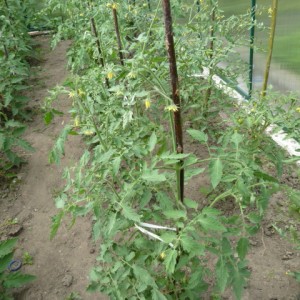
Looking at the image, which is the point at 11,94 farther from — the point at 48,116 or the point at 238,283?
the point at 238,283

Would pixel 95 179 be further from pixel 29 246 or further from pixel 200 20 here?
pixel 200 20

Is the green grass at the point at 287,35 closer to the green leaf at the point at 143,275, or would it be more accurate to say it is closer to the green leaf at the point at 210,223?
the green leaf at the point at 210,223

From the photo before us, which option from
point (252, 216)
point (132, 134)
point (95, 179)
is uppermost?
point (132, 134)

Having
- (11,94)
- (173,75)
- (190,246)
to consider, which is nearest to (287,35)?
(173,75)

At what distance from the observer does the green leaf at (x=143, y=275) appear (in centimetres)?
146

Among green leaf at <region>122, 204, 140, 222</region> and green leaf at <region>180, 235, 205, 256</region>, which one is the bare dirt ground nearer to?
green leaf at <region>122, 204, 140, 222</region>

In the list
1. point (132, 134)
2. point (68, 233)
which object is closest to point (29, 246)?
point (68, 233)

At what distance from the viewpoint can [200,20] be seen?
2.74 metres

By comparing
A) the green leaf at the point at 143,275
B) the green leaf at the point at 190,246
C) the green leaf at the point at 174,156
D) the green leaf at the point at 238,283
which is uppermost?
the green leaf at the point at 174,156

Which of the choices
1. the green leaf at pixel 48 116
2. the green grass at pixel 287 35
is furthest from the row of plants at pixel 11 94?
the green grass at pixel 287 35

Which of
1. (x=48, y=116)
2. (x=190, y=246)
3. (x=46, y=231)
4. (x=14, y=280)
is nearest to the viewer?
(x=190, y=246)

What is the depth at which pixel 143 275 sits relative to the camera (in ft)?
4.83

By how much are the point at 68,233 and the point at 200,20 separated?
1.90 metres

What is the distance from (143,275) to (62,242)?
1178 mm
